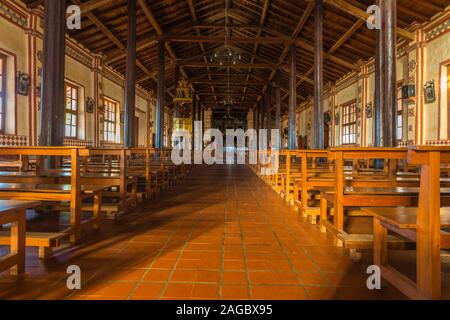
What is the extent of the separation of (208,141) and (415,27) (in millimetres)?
21626

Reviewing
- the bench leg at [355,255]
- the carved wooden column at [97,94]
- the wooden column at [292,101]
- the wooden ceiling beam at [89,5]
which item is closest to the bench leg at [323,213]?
the bench leg at [355,255]

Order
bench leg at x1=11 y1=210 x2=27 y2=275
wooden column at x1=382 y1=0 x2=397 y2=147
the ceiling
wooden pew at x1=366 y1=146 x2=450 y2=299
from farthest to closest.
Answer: the ceiling, wooden column at x1=382 y1=0 x2=397 y2=147, bench leg at x1=11 y1=210 x2=27 y2=275, wooden pew at x1=366 y1=146 x2=450 y2=299

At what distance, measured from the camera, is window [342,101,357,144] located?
12.5m

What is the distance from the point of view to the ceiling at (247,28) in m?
8.82

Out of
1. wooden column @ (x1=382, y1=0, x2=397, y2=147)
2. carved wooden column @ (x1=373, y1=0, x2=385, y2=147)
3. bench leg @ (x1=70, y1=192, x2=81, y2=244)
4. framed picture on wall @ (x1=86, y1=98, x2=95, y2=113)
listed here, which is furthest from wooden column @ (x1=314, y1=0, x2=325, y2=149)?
framed picture on wall @ (x1=86, y1=98, x2=95, y2=113)

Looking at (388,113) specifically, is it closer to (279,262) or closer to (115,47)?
(279,262)

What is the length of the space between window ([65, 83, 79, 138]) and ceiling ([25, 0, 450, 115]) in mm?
1496

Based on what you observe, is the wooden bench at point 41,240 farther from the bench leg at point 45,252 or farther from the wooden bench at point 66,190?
the wooden bench at point 66,190

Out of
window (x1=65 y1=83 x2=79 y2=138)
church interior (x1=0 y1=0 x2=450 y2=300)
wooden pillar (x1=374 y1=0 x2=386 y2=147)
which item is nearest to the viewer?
church interior (x1=0 y1=0 x2=450 y2=300)

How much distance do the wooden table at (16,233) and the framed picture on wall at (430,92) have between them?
7974 millimetres

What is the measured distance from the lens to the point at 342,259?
2812 mm

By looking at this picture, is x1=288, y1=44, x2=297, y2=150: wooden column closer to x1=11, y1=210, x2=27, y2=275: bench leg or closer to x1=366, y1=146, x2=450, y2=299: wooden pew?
x1=366, y1=146, x2=450, y2=299: wooden pew

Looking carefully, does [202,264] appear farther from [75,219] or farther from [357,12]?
[357,12]

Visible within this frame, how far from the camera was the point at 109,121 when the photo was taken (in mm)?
13164
